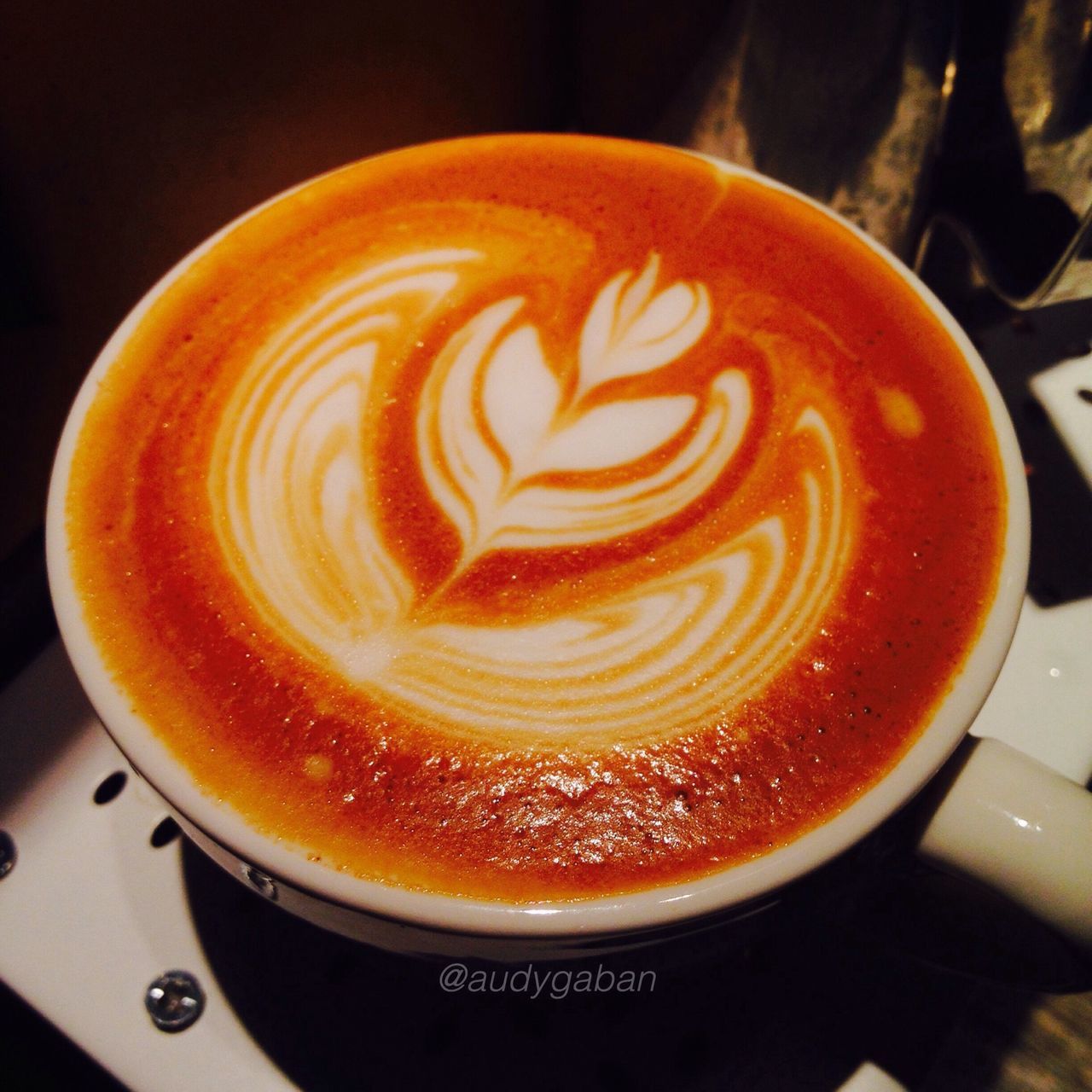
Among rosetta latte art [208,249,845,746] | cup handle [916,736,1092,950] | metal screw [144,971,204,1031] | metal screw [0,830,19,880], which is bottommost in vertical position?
metal screw [144,971,204,1031]

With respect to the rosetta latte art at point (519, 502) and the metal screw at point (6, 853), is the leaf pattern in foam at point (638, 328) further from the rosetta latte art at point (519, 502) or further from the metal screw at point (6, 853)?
the metal screw at point (6, 853)

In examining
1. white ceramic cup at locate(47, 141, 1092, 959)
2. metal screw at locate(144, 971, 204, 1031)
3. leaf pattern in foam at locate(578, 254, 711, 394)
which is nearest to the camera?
white ceramic cup at locate(47, 141, 1092, 959)

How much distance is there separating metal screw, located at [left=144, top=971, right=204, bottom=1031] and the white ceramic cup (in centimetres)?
14

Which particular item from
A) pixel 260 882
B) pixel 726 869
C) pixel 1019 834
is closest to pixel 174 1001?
pixel 260 882

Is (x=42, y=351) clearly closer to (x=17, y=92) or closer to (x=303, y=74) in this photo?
(x=17, y=92)

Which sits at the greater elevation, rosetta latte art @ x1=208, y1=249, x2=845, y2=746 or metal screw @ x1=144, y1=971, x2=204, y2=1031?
rosetta latte art @ x1=208, y1=249, x2=845, y2=746

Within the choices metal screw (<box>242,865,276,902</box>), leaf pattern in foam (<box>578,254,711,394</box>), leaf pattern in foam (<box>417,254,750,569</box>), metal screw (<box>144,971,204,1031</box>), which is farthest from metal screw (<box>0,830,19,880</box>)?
leaf pattern in foam (<box>578,254,711,394</box>)

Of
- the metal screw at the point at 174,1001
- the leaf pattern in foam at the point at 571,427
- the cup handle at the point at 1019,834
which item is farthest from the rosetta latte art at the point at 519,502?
the metal screw at the point at 174,1001

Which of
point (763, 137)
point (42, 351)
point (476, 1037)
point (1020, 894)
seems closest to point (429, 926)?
point (476, 1037)

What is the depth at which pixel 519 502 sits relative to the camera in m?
0.57

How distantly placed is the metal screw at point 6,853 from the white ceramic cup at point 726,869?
22 cm

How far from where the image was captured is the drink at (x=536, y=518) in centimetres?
45

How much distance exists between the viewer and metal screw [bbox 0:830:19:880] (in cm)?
60

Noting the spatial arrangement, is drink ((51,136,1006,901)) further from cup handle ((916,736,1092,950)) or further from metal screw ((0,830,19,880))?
metal screw ((0,830,19,880))
